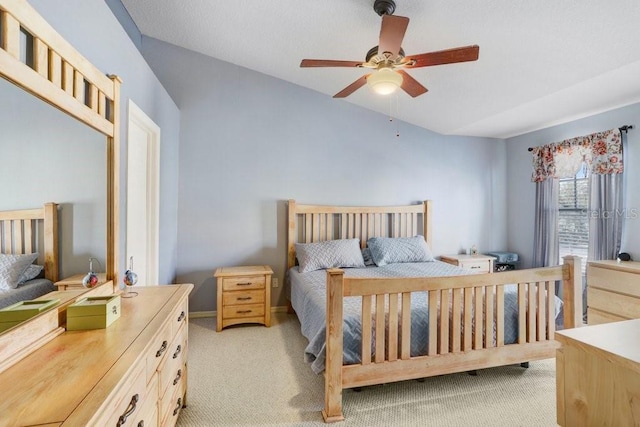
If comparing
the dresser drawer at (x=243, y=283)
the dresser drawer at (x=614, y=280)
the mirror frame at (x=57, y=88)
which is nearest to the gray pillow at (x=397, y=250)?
the dresser drawer at (x=243, y=283)

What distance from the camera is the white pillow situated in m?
0.98

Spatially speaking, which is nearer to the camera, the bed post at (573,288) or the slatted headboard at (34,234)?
the slatted headboard at (34,234)

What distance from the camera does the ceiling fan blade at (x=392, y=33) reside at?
1.63m

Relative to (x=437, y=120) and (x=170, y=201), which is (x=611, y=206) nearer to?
(x=437, y=120)

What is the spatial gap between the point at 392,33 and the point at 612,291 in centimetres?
313

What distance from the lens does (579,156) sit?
3.49 metres

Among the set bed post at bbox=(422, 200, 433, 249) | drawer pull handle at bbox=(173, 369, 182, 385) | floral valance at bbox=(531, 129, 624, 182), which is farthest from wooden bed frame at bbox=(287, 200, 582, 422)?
bed post at bbox=(422, 200, 433, 249)

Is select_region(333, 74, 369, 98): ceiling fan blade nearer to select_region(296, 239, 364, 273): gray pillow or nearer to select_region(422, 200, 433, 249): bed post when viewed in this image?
select_region(296, 239, 364, 273): gray pillow

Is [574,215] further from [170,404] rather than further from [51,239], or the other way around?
[51,239]

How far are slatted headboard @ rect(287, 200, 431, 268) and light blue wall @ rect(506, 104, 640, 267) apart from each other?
55.4 inches

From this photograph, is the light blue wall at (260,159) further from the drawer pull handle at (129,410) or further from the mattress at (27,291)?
the drawer pull handle at (129,410)

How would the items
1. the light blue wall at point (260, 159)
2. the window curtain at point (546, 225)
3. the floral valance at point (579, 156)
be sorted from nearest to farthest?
1. the floral valance at point (579, 156)
2. the light blue wall at point (260, 159)
3. the window curtain at point (546, 225)

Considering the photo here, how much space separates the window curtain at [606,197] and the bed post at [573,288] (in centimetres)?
152

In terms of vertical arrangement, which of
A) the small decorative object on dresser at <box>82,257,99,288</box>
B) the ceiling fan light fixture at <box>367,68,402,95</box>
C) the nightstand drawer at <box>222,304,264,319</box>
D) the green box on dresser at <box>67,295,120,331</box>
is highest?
the ceiling fan light fixture at <box>367,68,402,95</box>
